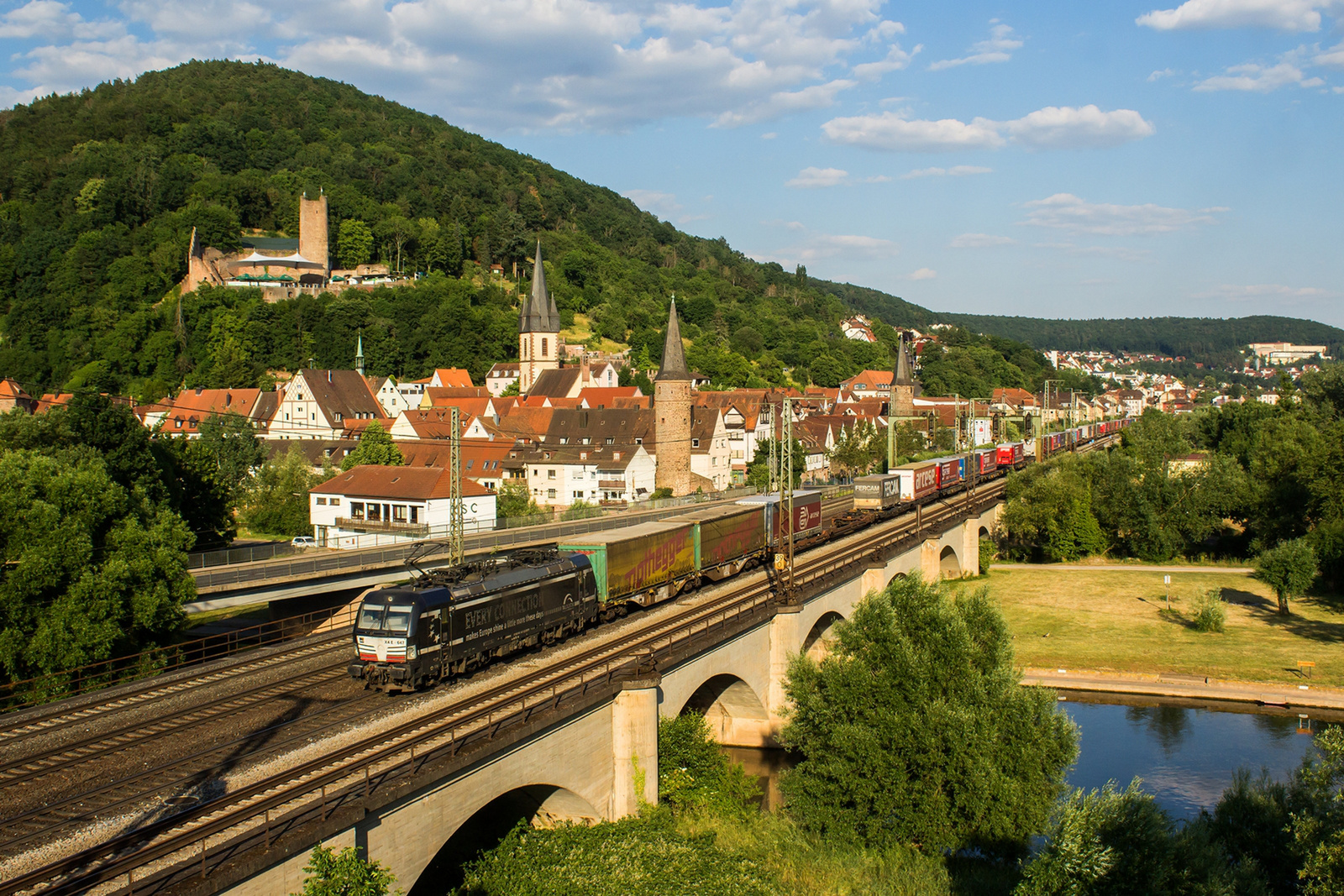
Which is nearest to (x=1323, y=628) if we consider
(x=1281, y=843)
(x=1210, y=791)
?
(x=1210, y=791)

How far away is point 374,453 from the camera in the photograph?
81188 millimetres

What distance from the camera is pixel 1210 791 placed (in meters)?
31.2

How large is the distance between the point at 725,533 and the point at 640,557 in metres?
7.38

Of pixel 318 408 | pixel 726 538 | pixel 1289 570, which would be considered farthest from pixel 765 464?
pixel 318 408

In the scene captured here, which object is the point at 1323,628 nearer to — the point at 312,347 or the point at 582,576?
the point at 582,576

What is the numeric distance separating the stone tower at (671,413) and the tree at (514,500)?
1131cm

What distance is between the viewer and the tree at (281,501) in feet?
228

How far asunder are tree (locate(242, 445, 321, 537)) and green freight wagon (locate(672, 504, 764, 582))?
3921 centimetres

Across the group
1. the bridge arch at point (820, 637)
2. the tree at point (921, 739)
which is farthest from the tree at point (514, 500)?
the tree at point (921, 739)

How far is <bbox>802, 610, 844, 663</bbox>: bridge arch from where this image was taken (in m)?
41.1

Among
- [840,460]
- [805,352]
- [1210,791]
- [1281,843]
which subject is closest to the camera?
[1281,843]

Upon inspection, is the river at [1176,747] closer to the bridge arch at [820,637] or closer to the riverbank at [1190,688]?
the riverbank at [1190,688]

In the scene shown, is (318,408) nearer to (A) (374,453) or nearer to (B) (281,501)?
(A) (374,453)

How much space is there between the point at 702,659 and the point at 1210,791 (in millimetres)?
17887
